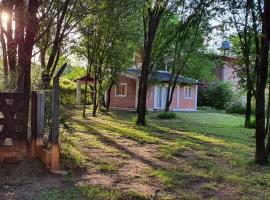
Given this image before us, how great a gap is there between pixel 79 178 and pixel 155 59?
20.6m

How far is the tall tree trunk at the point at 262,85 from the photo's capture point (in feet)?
29.3

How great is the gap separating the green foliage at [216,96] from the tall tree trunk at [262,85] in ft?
121

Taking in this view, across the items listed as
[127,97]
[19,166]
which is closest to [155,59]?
[127,97]

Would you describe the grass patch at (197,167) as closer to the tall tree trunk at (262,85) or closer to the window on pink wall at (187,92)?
the tall tree trunk at (262,85)

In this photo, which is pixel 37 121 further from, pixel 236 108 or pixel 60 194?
pixel 236 108

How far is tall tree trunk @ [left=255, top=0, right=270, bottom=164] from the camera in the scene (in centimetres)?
894

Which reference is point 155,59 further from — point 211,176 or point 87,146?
point 211,176

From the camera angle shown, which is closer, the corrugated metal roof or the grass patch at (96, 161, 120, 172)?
the grass patch at (96, 161, 120, 172)

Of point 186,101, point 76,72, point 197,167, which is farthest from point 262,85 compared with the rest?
point 186,101

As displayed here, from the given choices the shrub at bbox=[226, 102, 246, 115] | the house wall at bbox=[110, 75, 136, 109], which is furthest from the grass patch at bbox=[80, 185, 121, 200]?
the shrub at bbox=[226, 102, 246, 115]

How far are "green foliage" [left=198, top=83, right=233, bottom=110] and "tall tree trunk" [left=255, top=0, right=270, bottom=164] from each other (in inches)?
1453

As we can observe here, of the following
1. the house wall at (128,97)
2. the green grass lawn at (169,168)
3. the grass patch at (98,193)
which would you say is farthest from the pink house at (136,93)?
the grass patch at (98,193)

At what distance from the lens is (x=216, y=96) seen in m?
48.2

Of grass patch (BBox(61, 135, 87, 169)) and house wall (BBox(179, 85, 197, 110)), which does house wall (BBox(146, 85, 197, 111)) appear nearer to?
house wall (BBox(179, 85, 197, 110))
